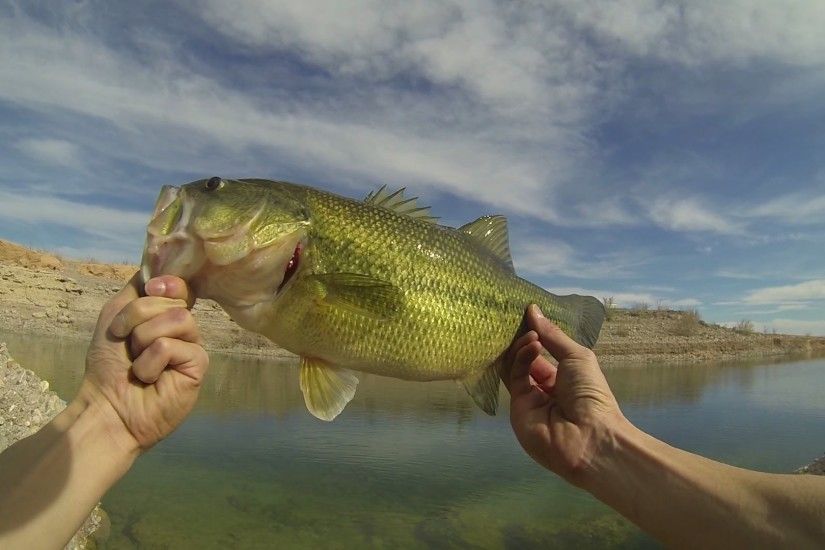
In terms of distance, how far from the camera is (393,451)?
12.2 metres

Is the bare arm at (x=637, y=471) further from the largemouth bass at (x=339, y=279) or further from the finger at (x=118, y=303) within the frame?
the finger at (x=118, y=303)

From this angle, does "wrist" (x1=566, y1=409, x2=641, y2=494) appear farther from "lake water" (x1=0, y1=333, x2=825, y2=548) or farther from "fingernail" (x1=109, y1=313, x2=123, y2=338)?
"lake water" (x1=0, y1=333, x2=825, y2=548)

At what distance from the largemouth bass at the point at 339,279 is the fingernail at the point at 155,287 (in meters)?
0.08

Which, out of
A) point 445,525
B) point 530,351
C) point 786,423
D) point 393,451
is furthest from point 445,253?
point 786,423

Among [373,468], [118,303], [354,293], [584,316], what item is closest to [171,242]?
[118,303]

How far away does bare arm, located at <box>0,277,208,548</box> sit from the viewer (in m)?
2.06

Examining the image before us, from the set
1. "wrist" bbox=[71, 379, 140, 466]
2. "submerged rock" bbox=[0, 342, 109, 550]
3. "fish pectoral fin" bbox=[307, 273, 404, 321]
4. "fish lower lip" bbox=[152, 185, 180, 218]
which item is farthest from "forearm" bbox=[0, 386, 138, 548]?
"submerged rock" bbox=[0, 342, 109, 550]

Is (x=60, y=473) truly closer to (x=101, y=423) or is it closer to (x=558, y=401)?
(x=101, y=423)

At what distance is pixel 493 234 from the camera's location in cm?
407

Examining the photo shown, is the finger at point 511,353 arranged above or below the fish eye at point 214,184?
below

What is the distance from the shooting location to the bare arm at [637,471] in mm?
2082

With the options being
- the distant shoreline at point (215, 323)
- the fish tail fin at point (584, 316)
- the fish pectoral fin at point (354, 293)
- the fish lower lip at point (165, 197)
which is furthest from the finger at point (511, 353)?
the distant shoreline at point (215, 323)

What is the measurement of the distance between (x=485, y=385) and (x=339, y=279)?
1.28 meters

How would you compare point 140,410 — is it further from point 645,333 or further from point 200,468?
point 645,333
